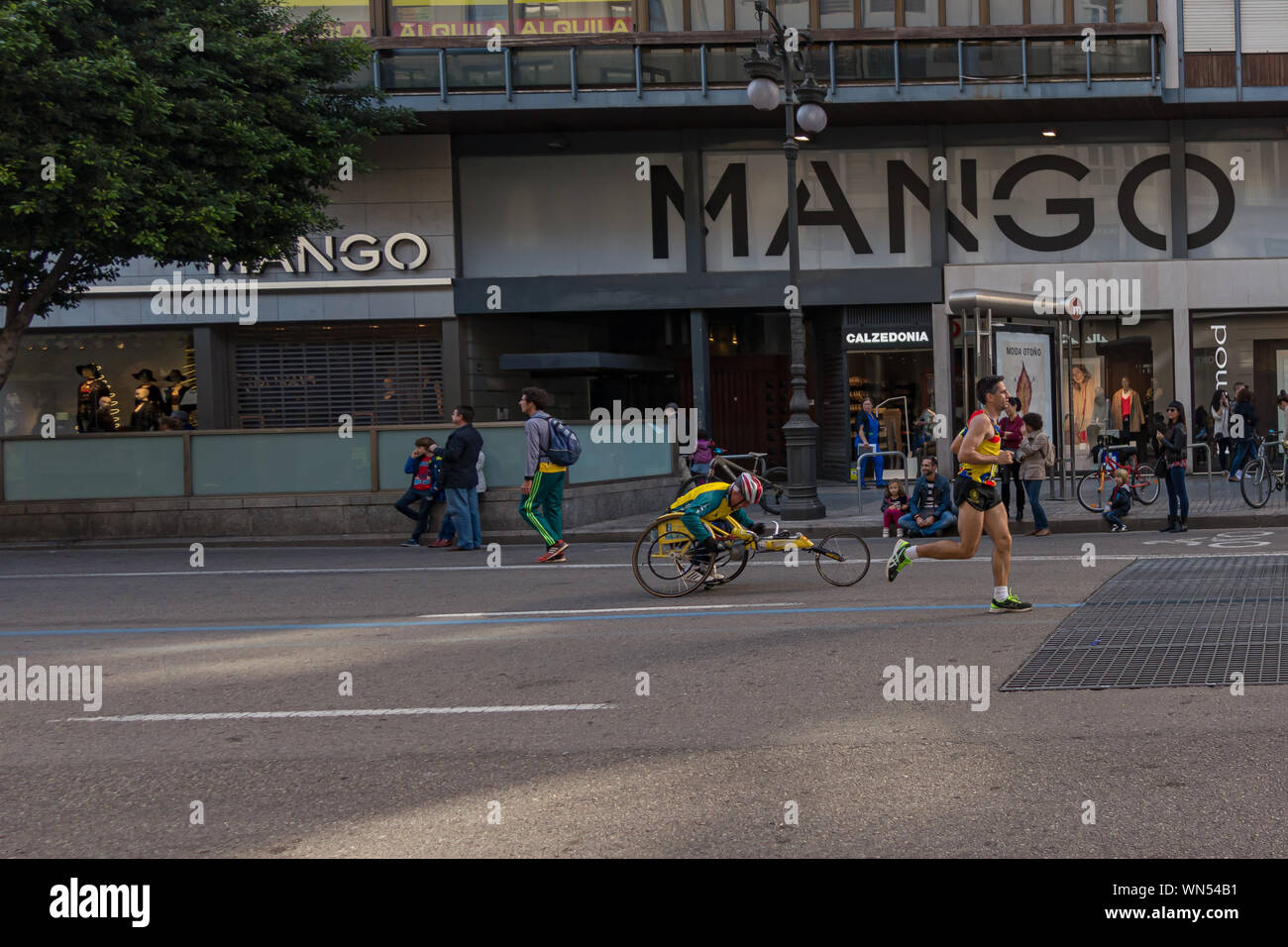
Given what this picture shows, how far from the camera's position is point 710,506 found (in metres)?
11.1

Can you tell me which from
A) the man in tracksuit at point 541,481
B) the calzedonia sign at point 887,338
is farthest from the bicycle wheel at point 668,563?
the calzedonia sign at point 887,338

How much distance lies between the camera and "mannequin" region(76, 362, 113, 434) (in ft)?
90.0

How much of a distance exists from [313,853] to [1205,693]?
461 centimetres

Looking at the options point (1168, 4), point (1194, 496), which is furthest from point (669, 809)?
point (1168, 4)

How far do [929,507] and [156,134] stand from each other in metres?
11.2

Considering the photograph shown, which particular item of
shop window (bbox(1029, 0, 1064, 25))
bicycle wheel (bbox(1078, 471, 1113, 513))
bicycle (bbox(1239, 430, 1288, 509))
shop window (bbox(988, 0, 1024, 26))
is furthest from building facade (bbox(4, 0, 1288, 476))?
bicycle (bbox(1239, 430, 1288, 509))

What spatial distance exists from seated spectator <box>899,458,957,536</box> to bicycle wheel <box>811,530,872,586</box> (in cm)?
449

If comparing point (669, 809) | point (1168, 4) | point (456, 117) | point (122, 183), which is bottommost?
point (669, 809)

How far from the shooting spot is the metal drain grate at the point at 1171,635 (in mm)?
7129

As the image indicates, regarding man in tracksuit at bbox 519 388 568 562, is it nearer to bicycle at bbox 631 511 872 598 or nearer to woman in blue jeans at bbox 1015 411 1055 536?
bicycle at bbox 631 511 872 598

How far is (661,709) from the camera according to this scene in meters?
6.80

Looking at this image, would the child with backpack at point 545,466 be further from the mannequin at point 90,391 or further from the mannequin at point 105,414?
the mannequin at point 90,391

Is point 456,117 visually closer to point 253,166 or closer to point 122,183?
point 253,166

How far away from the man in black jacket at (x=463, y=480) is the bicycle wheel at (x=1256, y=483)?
10.8 m
